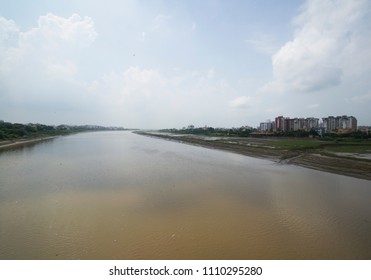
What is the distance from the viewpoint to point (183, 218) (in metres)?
7.47

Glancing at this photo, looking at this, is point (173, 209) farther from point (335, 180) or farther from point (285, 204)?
point (335, 180)

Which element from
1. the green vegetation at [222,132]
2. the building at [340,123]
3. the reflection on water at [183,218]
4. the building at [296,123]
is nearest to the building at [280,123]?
the building at [296,123]

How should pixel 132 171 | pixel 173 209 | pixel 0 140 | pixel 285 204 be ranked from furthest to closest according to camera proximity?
pixel 0 140 < pixel 132 171 < pixel 285 204 < pixel 173 209

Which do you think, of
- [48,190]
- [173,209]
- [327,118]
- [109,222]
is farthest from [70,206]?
[327,118]

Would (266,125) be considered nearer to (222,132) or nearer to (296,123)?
(296,123)

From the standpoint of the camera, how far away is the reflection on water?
550 cm

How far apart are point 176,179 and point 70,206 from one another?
6225 mm

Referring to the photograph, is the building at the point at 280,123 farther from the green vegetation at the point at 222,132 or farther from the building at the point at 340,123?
the building at the point at 340,123

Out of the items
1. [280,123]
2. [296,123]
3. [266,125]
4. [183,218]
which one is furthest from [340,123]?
[183,218]

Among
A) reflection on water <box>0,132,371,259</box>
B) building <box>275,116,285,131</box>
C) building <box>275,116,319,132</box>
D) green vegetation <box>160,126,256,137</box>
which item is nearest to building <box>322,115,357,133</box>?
building <box>275,116,319,132</box>

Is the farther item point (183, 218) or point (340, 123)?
point (340, 123)

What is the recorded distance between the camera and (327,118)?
93.2m

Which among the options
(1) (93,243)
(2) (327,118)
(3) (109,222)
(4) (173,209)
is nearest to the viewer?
(1) (93,243)

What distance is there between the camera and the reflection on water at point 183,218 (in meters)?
5.50
